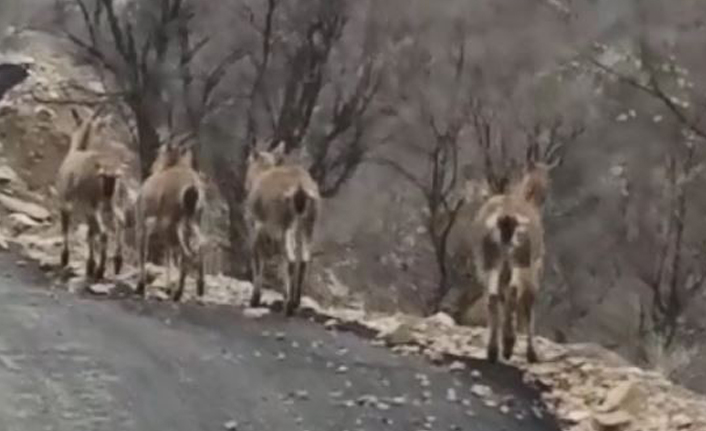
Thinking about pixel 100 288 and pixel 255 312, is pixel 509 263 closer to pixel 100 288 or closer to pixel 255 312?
pixel 255 312

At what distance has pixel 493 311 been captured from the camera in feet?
53.9

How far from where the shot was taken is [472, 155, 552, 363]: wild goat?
1620 centimetres

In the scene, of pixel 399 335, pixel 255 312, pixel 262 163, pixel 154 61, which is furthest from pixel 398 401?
pixel 154 61

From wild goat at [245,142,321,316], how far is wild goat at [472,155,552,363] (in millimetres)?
2414

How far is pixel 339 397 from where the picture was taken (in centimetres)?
1498

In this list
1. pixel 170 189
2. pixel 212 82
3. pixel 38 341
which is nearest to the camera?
pixel 38 341

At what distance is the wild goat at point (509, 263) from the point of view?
1620 cm

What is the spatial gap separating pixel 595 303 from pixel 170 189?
16.8 meters

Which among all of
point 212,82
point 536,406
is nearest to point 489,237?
point 536,406

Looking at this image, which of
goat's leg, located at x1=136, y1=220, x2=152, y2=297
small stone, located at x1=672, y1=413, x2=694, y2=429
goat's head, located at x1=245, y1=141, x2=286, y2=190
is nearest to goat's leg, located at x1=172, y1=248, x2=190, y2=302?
goat's leg, located at x1=136, y1=220, x2=152, y2=297

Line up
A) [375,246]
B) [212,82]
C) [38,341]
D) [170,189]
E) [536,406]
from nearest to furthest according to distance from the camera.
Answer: [536,406] → [38,341] → [170,189] → [212,82] → [375,246]

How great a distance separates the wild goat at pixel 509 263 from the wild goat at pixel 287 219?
2.41 metres

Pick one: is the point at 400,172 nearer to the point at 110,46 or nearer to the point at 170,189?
the point at 110,46

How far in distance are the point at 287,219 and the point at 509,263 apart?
3.19 meters
